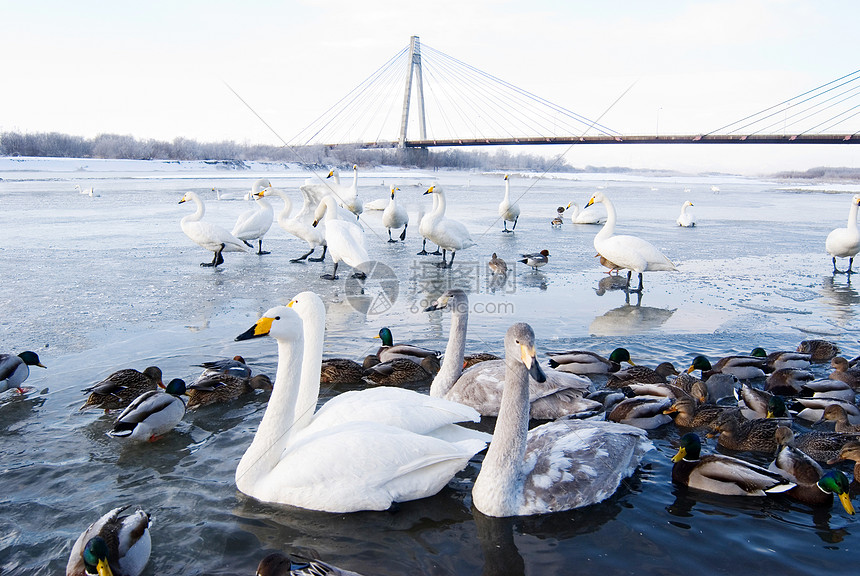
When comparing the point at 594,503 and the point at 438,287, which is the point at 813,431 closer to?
the point at 594,503

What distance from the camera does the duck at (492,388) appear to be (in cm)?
506

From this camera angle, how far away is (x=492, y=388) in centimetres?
510

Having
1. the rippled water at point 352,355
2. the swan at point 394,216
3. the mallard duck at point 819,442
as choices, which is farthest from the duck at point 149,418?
the swan at point 394,216

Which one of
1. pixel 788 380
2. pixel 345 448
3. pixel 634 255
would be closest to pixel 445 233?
pixel 634 255

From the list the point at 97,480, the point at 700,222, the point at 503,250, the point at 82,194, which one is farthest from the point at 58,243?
the point at 700,222

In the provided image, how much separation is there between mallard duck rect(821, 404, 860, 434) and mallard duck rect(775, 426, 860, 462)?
212 millimetres

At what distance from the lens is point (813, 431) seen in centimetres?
481

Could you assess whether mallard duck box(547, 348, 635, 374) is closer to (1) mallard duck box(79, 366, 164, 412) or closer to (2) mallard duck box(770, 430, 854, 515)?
(2) mallard duck box(770, 430, 854, 515)

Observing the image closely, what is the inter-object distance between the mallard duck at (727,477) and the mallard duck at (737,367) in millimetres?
2008

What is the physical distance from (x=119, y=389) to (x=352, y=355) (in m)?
2.36

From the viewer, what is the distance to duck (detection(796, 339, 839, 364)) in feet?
21.3

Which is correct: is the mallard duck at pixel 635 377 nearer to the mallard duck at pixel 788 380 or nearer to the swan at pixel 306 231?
the mallard duck at pixel 788 380

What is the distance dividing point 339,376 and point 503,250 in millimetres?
8627

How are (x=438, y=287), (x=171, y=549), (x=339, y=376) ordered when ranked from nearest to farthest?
(x=171, y=549) → (x=339, y=376) → (x=438, y=287)
